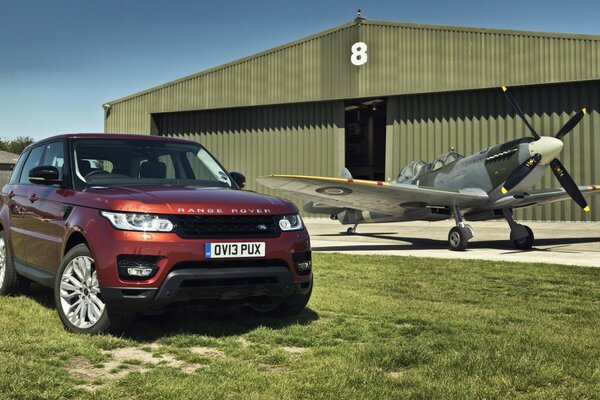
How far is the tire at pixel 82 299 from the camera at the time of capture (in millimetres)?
4152

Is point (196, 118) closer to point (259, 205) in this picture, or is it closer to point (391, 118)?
point (391, 118)

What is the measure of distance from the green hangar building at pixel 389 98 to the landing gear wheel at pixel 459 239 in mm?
9978

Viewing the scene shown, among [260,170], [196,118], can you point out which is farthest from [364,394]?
→ [196,118]

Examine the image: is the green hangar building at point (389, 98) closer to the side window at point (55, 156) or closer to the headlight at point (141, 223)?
the side window at point (55, 156)

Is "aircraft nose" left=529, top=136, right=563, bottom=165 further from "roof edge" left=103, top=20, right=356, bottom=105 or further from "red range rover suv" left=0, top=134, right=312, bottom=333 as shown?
"roof edge" left=103, top=20, right=356, bottom=105

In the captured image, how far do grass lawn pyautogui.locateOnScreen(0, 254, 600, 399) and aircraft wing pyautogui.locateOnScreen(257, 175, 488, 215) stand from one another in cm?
576

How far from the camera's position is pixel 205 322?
473 cm

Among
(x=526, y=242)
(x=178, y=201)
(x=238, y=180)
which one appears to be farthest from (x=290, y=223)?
(x=526, y=242)

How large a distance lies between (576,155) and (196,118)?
61.1 feet

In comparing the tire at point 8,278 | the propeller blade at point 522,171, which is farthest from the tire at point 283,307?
the propeller blade at point 522,171

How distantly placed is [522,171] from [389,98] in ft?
39.7

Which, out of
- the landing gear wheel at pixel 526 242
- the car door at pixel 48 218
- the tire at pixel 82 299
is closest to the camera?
the tire at pixel 82 299

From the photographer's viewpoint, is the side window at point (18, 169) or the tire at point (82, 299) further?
the side window at point (18, 169)

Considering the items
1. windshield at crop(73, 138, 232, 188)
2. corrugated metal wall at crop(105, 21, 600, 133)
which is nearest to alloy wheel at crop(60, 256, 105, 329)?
windshield at crop(73, 138, 232, 188)
